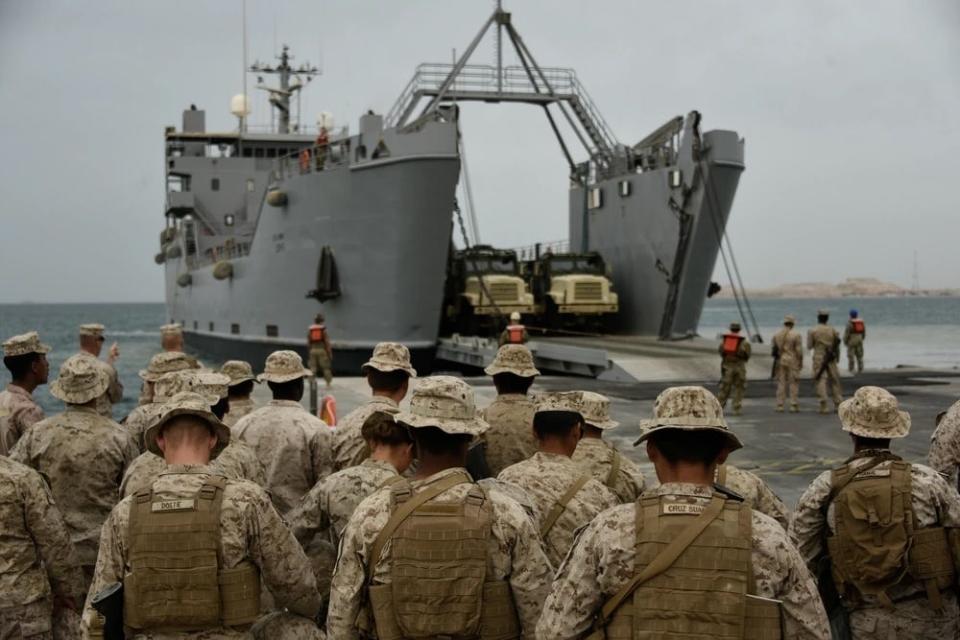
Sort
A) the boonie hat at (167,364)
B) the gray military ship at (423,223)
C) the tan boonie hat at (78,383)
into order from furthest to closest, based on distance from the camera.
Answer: the gray military ship at (423,223)
the boonie hat at (167,364)
the tan boonie hat at (78,383)

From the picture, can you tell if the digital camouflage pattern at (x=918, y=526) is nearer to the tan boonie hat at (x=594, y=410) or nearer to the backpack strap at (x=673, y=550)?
the tan boonie hat at (x=594, y=410)

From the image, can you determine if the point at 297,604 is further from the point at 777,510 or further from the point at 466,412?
the point at 777,510

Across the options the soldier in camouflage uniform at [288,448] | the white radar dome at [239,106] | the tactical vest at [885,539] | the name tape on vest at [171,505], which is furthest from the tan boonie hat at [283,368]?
the white radar dome at [239,106]

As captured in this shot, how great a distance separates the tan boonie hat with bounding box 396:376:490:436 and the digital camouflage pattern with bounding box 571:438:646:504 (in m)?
1.22

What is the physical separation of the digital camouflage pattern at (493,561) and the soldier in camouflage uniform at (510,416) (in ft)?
6.84

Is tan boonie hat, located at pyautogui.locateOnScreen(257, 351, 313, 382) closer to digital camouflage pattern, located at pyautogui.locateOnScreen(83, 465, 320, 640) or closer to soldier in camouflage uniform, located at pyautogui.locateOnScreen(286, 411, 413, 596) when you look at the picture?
soldier in camouflage uniform, located at pyautogui.locateOnScreen(286, 411, 413, 596)

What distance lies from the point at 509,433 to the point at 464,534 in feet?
7.42

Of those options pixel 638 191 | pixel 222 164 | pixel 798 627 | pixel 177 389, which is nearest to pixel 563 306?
pixel 638 191

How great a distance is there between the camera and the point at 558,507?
3.57m

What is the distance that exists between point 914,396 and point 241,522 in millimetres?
12880

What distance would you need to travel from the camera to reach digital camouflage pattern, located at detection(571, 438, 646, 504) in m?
4.16

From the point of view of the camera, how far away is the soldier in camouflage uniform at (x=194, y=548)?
3.03 m

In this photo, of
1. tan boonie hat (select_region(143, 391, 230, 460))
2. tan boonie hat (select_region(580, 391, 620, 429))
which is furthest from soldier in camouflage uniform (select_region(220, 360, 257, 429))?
tan boonie hat (select_region(143, 391, 230, 460))

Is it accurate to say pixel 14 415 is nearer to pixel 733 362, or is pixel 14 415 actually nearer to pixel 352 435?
pixel 352 435
